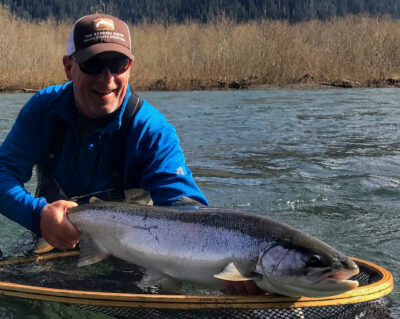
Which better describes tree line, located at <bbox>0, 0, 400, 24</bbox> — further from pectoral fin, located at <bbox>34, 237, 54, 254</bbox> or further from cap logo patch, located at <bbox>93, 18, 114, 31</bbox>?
pectoral fin, located at <bbox>34, 237, 54, 254</bbox>

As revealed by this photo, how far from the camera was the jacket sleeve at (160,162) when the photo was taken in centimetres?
344

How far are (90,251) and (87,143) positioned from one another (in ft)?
2.75

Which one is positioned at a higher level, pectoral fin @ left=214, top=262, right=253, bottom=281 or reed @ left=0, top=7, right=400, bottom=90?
reed @ left=0, top=7, right=400, bottom=90

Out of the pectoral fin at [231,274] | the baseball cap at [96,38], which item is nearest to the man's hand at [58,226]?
the baseball cap at [96,38]

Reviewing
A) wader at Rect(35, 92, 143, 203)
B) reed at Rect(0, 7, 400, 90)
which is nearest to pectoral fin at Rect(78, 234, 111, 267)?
wader at Rect(35, 92, 143, 203)

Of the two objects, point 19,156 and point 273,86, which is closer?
point 19,156

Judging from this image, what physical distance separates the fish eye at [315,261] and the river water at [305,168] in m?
1.10

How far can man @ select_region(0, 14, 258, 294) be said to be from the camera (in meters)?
3.44

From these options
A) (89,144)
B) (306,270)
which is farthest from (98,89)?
(306,270)

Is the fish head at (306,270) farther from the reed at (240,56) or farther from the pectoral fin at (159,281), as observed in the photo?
the reed at (240,56)

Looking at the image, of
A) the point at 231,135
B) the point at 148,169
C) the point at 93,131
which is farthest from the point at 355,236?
the point at 231,135

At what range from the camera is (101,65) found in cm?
346

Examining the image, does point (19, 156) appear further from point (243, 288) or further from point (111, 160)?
point (243, 288)

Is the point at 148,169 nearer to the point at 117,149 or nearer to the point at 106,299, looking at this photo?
the point at 117,149
